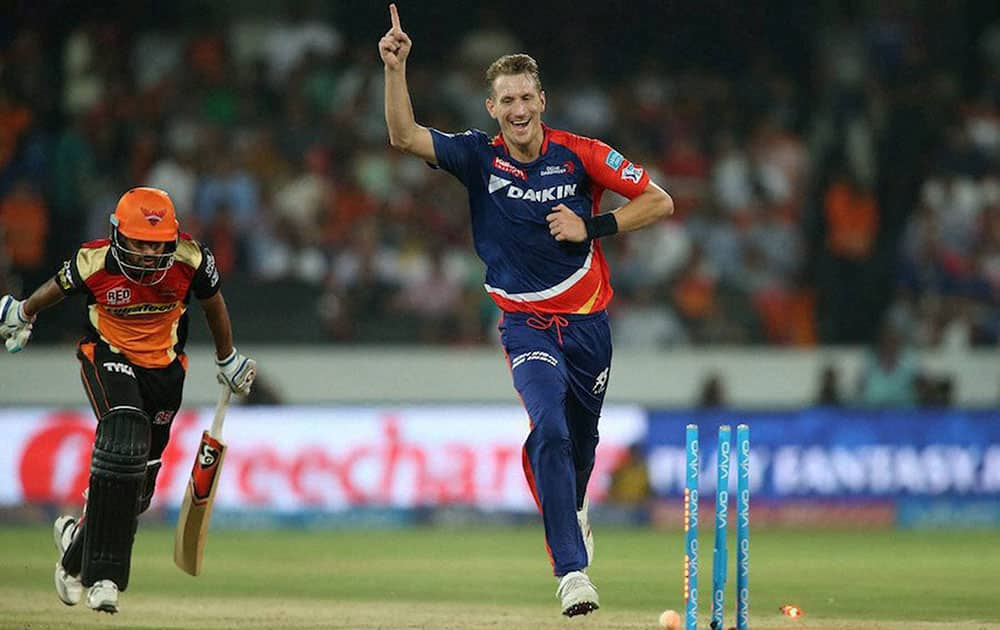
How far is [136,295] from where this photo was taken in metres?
8.16

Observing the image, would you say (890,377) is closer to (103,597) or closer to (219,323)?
(219,323)

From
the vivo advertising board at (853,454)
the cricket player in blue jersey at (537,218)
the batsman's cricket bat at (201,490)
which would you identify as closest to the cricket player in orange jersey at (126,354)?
the batsman's cricket bat at (201,490)

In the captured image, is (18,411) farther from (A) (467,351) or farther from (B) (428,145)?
(B) (428,145)

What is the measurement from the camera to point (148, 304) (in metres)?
8.20

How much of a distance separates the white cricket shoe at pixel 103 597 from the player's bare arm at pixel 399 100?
2.27 m

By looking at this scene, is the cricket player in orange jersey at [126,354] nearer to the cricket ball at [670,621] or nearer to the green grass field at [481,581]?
the green grass field at [481,581]

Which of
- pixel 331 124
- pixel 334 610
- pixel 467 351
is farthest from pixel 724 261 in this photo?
pixel 334 610

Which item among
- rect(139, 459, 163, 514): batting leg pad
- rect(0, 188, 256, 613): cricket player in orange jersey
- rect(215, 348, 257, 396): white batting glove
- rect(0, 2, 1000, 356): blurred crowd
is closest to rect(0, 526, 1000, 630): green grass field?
rect(0, 188, 256, 613): cricket player in orange jersey

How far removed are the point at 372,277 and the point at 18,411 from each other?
11.8ft

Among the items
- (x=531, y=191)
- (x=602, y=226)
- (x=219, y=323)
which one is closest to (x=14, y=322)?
(x=219, y=323)

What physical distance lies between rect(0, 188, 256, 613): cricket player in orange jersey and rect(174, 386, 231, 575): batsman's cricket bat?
0.20 meters

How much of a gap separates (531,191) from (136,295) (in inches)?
73.7

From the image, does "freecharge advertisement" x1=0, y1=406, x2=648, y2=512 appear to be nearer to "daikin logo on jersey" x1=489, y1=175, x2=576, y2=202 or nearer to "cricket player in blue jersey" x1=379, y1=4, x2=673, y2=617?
"cricket player in blue jersey" x1=379, y1=4, x2=673, y2=617

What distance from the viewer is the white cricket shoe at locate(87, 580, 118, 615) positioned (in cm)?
764
